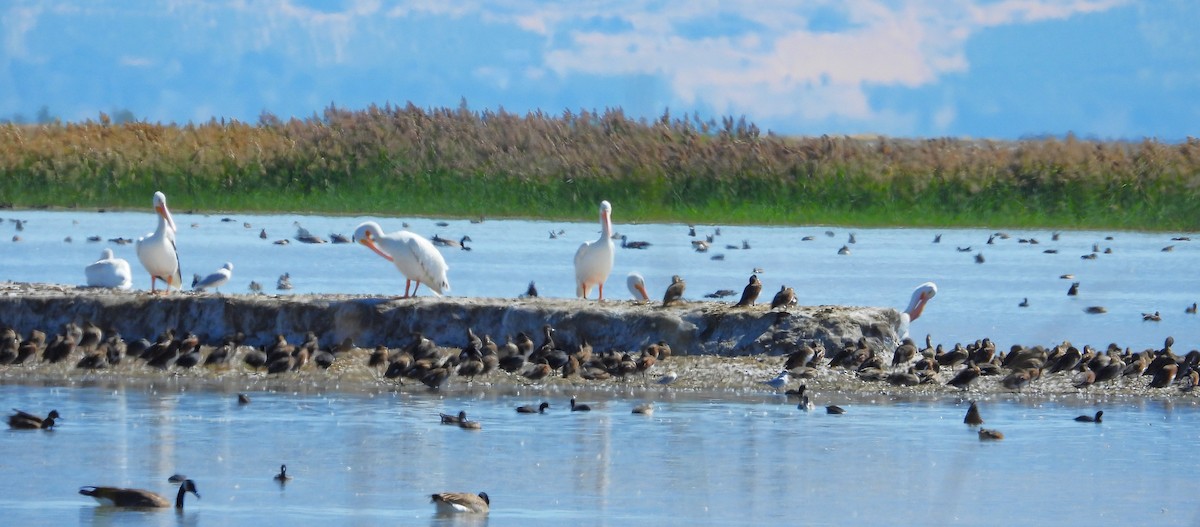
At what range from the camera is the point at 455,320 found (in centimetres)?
1514

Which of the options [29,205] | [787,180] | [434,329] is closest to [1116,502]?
[434,329]

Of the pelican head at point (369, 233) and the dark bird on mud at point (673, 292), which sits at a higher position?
the pelican head at point (369, 233)

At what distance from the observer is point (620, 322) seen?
592 inches

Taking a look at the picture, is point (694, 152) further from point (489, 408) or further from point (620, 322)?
point (489, 408)

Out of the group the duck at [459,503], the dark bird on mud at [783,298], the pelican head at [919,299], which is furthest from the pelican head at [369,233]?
the duck at [459,503]

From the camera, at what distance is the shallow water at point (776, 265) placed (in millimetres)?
19859

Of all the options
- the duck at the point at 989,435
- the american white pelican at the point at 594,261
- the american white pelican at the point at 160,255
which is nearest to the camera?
the duck at the point at 989,435

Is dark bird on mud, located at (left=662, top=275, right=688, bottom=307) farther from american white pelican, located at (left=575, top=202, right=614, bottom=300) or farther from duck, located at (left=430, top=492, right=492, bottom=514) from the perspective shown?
duck, located at (left=430, top=492, right=492, bottom=514)

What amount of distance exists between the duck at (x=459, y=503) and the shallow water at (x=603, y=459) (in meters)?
0.10

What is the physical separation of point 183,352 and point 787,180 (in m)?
20.5

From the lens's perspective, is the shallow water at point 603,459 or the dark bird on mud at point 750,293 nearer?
the shallow water at point 603,459

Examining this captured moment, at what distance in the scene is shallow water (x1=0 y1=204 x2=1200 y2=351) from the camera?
782 inches

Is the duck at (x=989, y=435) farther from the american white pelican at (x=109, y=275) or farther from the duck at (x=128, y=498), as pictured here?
the american white pelican at (x=109, y=275)

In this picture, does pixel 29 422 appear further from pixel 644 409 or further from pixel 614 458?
pixel 644 409
